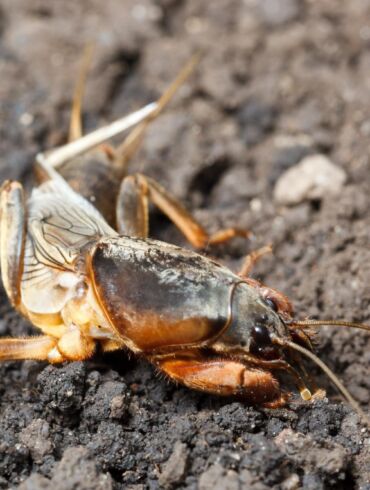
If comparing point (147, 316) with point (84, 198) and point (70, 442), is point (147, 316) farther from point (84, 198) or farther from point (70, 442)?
point (84, 198)

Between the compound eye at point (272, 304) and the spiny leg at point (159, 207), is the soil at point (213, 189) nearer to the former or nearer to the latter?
the spiny leg at point (159, 207)

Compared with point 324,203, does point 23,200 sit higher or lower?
higher

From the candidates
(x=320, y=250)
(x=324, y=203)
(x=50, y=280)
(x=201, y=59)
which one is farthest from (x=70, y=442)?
(x=201, y=59)

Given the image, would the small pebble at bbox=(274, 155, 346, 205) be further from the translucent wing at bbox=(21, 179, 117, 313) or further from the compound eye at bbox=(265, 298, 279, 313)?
the compound eye at bbox=(265, 298, 279, 313)

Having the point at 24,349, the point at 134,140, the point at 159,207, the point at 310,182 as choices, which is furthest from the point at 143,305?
the point at 310,182

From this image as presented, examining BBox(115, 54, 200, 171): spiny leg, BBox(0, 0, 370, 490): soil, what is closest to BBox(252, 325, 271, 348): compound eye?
BBox(0, 0, 370, 490): soil

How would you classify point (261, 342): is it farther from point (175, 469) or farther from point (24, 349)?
point (24, 349)
